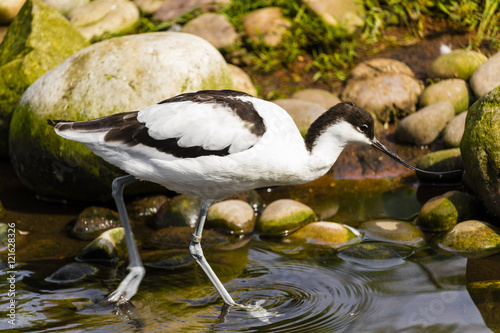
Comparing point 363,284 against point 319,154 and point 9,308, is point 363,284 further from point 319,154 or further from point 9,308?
point 9,308

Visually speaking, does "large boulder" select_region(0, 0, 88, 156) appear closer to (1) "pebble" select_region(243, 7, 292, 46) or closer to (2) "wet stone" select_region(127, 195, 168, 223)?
(2) "wet stone" select_region(127, 195, 168, 223)

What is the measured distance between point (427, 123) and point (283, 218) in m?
2.22

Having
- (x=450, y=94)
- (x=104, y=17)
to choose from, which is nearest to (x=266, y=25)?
(x=104, y=17)

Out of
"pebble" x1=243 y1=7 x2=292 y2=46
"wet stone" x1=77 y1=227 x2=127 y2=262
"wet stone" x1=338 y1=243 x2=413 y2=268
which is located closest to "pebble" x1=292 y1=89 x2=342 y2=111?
"pebble" x1=243 y1=7 x2=292 y2=46

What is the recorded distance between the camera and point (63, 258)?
5.60 meters

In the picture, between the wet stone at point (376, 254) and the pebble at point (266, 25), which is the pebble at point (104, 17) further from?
the wet stone at point (376, 254)

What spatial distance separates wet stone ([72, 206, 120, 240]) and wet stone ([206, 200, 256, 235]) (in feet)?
3.20

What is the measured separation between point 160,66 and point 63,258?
2132 millimetres

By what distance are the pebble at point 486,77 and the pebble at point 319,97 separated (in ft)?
5.26

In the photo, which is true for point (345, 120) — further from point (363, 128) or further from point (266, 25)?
point (266, 25)

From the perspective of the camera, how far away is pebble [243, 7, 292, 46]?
8617mm

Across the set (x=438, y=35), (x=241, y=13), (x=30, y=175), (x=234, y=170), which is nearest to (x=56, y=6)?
(x=241, y=13)

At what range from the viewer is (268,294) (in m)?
4.91

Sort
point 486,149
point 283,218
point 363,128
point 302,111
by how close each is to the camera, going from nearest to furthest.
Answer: point 363,128 < point 486,149 < point 283,218 < point 302,111
